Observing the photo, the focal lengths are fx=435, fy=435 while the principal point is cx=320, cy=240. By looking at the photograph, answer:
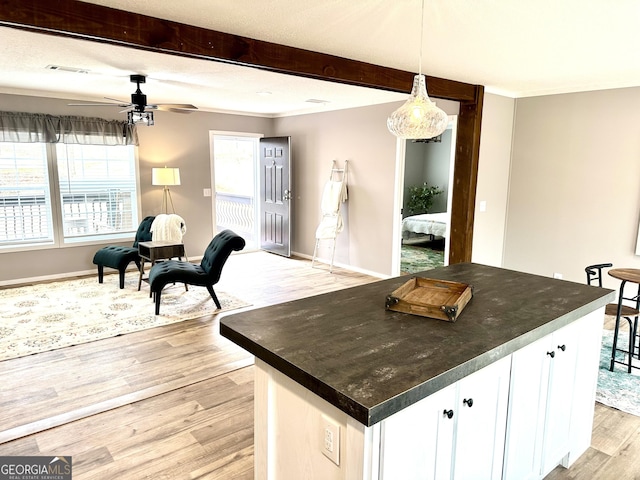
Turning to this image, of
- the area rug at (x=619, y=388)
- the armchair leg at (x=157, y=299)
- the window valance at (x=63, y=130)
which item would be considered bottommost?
the area rug at (x=619, y=388)

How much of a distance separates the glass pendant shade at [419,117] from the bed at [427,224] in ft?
18.0

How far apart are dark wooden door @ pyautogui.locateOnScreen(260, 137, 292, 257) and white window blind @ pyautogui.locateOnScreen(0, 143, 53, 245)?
3.27 metres

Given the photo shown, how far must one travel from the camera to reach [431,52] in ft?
10.9

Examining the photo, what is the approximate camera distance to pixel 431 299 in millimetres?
2117

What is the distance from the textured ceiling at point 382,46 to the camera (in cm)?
245

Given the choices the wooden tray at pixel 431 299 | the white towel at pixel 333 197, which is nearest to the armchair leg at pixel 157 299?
the white towel at pixel 333 197

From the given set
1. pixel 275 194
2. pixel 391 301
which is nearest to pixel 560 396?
pixel 391 301

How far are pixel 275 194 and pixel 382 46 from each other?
4.51 m

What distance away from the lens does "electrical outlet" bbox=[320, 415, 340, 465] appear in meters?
1.39

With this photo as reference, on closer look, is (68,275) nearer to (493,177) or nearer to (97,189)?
(97,189)

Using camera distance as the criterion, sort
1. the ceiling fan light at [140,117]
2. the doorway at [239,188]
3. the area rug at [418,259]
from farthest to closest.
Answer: the doorway at [239,188]
the area rug at [418,259]
the ceiling fan light at [140,117]

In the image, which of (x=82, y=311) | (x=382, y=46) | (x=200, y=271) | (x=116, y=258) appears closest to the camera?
(x=382, y=46)

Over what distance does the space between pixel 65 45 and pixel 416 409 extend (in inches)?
139

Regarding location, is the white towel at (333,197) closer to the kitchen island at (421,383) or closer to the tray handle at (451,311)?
the kitchen island at (421,383)
